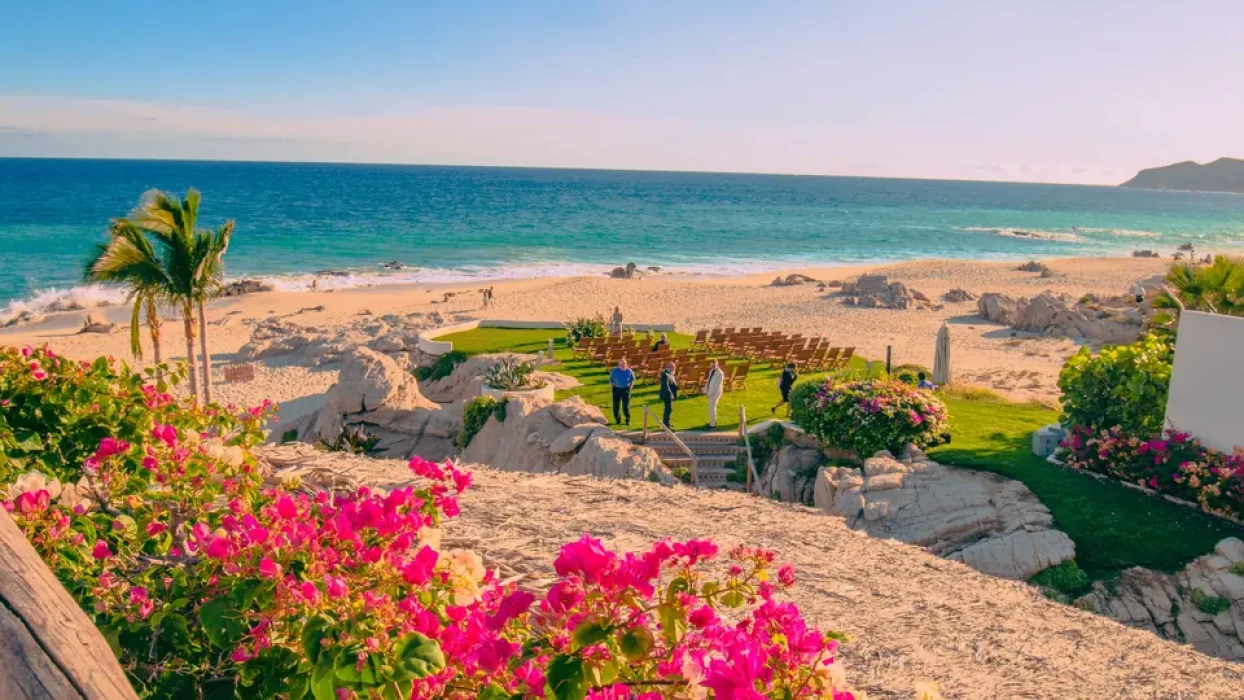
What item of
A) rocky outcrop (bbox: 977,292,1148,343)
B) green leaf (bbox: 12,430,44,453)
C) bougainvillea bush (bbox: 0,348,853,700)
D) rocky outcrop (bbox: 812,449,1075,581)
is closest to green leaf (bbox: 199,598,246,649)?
bougainvillea bush (bbox: 0,348,853,700)

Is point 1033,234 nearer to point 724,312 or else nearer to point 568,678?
point 724,312

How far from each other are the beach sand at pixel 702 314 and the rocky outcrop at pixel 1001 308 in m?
0.52

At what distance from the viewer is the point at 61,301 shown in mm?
38406

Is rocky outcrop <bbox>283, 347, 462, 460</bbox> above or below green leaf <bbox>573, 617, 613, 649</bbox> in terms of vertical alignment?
below

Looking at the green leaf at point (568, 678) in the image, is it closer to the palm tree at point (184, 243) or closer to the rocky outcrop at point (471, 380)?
the palm tree at point (184, 243)

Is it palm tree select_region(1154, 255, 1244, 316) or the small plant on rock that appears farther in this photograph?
the small plant on rock

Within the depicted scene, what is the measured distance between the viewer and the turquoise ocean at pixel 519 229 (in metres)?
53.8

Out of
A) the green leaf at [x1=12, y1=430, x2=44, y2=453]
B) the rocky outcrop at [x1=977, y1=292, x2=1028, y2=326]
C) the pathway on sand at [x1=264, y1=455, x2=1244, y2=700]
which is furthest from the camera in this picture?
the rocky outcrop at [x1=977, y1=292, x2=1028, y2=326]

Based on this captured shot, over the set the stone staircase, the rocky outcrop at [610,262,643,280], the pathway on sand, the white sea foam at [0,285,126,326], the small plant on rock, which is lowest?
A: the white sea foam at [0,285,126,326]

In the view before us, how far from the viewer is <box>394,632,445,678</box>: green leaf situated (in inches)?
85.7

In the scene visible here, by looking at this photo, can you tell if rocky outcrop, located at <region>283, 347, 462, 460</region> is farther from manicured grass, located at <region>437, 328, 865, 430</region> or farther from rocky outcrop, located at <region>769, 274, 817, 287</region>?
rocky outcrop, located at <region>769, 274, 817, 287</region>

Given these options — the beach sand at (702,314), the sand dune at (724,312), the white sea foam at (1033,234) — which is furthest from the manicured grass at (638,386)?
the white sea foam at (1033,234)

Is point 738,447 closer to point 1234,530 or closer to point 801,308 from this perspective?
point 1234,530

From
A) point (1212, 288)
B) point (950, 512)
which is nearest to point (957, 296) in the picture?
point (1212, 288)
